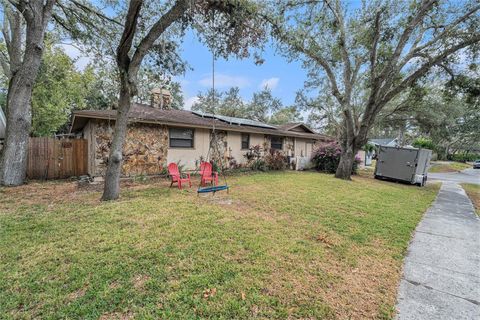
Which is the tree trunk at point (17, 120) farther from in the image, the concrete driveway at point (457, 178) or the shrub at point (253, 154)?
the concrete driveway at point (457, 178)

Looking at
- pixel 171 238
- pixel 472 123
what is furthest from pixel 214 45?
pixel 472 123

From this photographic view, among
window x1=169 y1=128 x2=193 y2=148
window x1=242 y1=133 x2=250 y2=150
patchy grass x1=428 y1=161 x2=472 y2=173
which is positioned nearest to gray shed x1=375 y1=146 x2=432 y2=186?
window x1=242 y1=133 x2=250 y2=150

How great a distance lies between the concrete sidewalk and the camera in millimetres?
2289

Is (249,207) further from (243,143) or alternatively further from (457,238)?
(243,143)

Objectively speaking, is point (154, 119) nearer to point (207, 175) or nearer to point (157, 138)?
point (157, 138)

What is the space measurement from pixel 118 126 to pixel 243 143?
789cm

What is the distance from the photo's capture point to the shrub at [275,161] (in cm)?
1339

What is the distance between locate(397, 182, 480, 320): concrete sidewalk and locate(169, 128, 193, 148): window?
8.77m

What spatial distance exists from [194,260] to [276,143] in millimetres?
12435

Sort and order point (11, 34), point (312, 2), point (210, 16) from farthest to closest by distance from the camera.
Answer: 1. point (312, 2)
2. point (11, 34)
3. point (210, 16)

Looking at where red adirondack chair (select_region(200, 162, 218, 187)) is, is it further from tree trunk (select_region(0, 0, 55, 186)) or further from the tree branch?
tree trunk (select_region(0, 0, 55, 186))

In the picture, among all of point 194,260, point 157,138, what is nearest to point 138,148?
point 157,138

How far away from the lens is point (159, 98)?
13297 mm

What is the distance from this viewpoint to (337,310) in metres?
2.16
